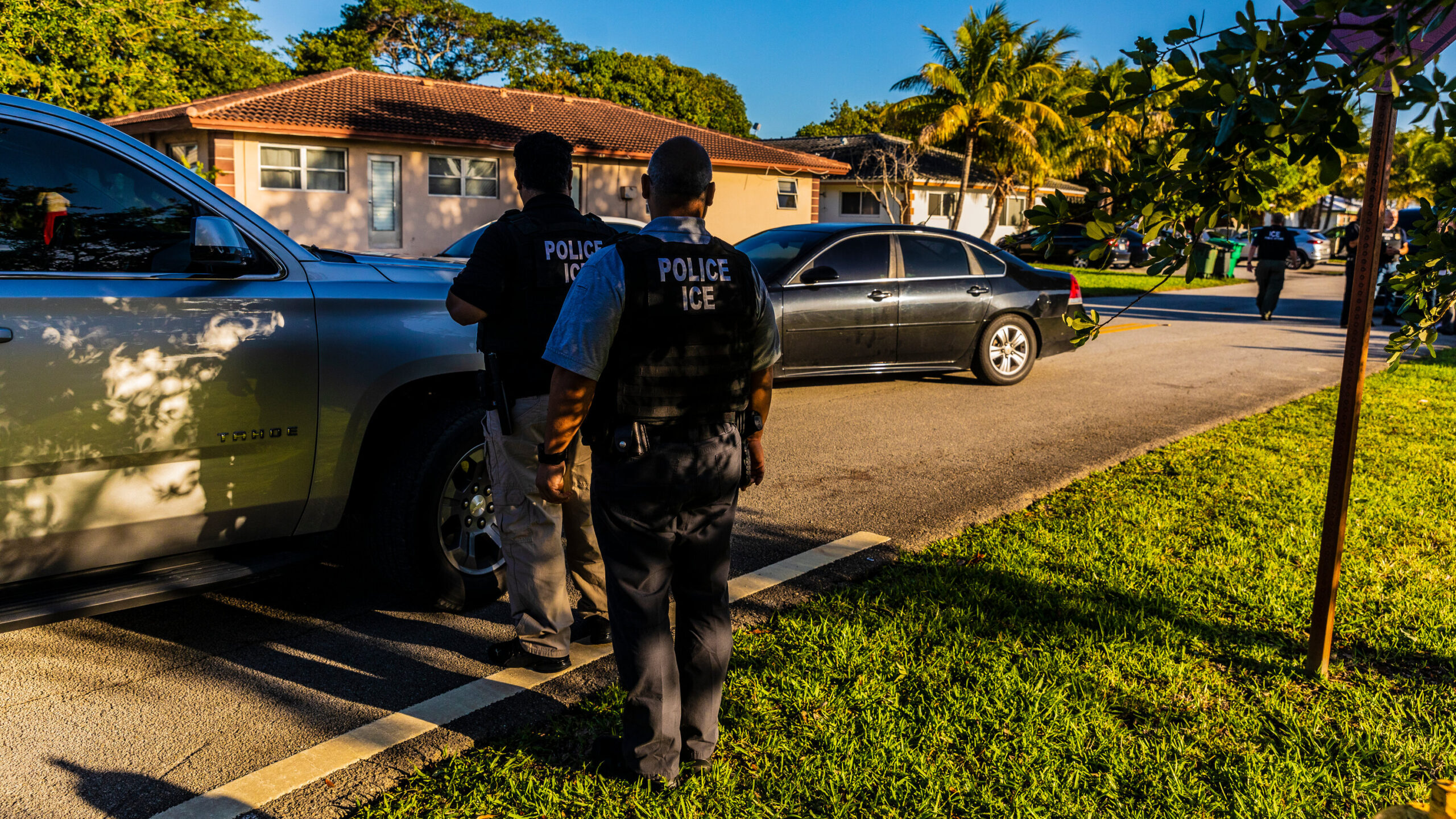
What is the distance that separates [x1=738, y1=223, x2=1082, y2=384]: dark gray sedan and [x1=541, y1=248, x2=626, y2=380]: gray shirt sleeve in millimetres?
6098

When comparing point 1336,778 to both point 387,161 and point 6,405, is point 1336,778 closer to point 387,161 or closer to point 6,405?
point 6,405

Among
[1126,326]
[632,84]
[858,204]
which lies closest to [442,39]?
[632,84]

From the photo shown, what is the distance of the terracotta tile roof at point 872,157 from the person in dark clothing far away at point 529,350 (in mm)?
35947

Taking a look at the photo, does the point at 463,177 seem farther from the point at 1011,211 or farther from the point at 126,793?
the point at 1011,211

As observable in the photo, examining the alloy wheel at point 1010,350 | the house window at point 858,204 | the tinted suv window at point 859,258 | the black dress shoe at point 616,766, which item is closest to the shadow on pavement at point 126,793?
the black dress shoe at point 616,766

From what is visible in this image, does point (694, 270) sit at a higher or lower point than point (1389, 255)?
lower

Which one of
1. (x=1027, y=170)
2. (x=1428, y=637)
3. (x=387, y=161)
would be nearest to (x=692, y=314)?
(x=1428, y=637)

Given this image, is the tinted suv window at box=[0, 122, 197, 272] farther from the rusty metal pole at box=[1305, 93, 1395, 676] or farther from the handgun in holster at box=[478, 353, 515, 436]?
the rusty metal pole at box=[1305, 93, 1395, 676]

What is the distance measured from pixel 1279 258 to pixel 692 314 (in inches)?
694

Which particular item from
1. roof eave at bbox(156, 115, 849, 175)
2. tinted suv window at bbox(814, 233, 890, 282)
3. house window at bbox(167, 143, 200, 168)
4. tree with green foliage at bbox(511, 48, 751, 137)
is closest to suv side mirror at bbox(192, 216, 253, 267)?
tinted suv window at bbox(814, 233, 890, 282)

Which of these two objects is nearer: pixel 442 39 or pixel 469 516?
pixel 469 516

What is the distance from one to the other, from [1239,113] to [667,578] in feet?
5.89

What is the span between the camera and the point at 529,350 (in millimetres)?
3434

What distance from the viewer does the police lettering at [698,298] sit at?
2.72 metres
